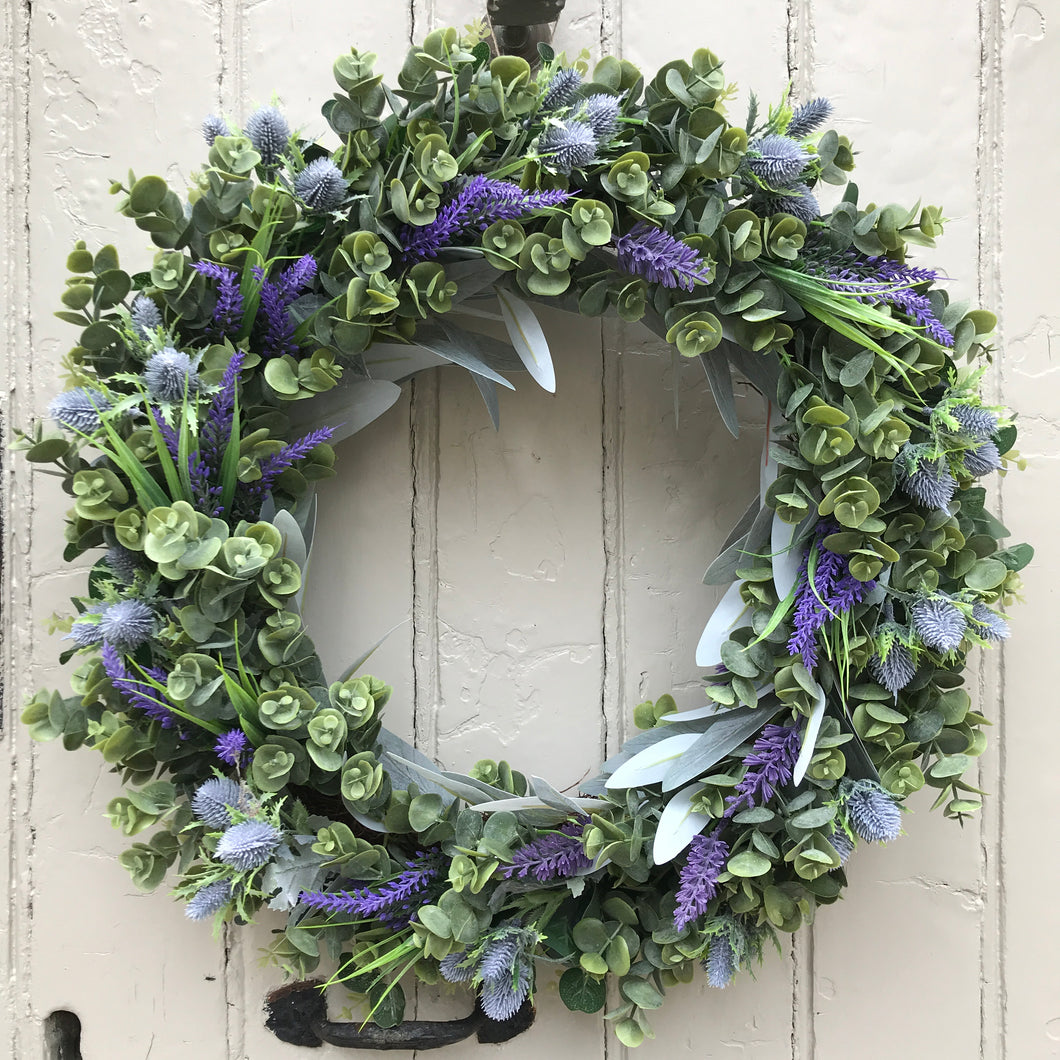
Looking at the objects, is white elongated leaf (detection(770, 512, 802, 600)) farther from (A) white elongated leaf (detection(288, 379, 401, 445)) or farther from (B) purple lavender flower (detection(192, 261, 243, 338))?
(B) purple lavender flower (detection(192, 261, 243, 338))

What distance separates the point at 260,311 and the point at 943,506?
23.8 inches

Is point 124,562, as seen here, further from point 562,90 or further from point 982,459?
point 982,459

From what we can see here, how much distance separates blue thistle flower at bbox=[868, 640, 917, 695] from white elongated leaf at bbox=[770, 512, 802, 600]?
0.31ft

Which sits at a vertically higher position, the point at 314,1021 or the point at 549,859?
the point at 549,859

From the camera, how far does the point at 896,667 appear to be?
0.71 m

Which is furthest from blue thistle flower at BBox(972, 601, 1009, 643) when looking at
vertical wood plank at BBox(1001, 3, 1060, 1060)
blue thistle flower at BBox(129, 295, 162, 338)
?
blue thistle flower at BBox(129, 295, 162, 338)

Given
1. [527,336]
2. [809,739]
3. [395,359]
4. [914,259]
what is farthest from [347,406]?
[914,259]

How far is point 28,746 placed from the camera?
870 mm

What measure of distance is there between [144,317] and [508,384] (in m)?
0.30

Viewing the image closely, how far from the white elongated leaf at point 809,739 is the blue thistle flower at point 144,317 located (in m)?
0.63

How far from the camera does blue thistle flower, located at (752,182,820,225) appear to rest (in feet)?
2.36

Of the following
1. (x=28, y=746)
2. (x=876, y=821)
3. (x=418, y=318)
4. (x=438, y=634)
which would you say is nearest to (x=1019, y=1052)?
(x=876, y=821)

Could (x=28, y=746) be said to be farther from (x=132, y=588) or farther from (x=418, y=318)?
(x=418, y=318)

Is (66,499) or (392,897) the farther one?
(66,499)
